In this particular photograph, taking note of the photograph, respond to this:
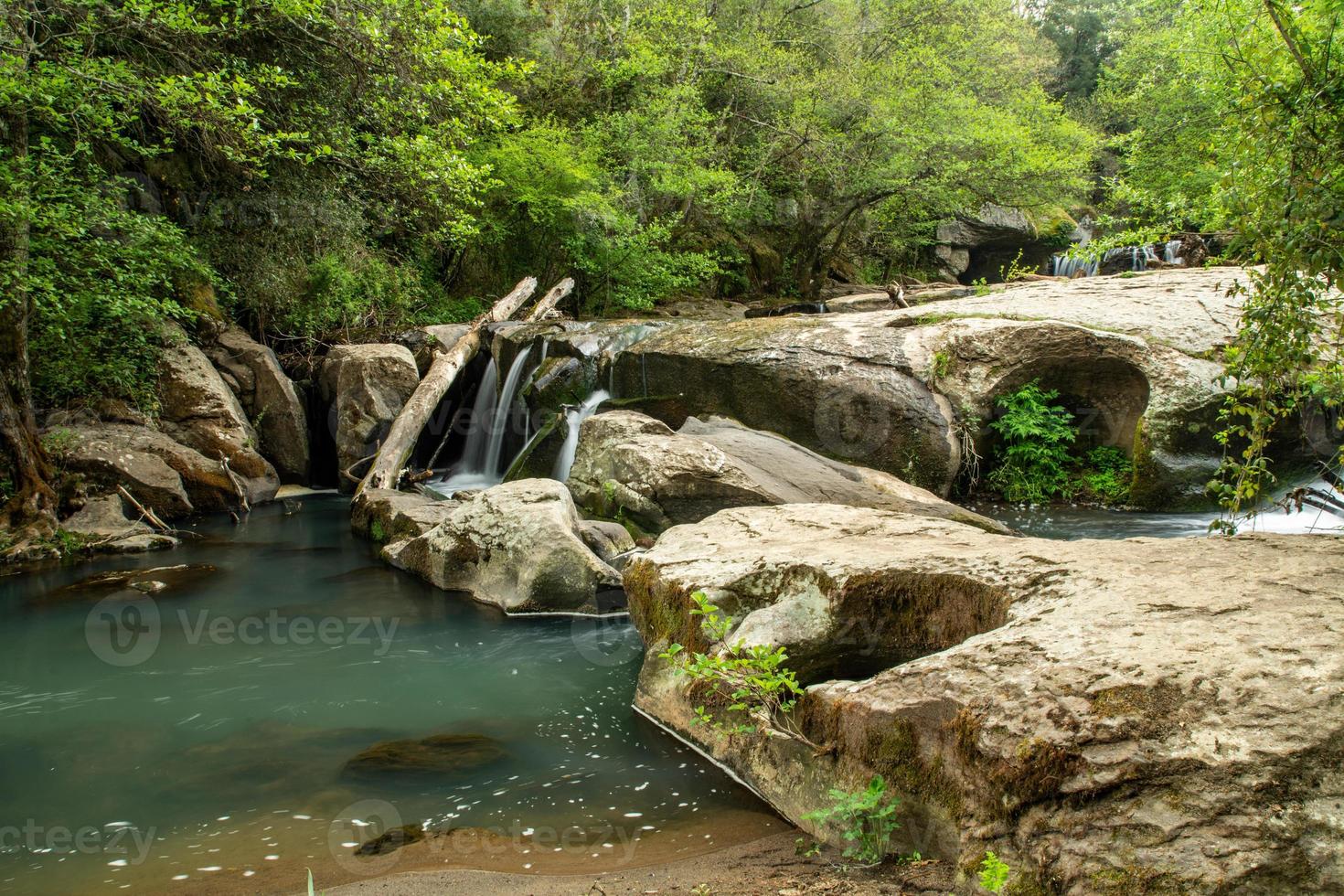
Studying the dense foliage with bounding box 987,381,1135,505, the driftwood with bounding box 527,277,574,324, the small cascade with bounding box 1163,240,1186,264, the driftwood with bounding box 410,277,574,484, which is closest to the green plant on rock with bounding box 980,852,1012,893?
the dense foliage with bounding box 987,381,1135,505

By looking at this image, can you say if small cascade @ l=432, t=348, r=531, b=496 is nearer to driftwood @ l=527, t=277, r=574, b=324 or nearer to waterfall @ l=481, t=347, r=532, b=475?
waterfall @ l=481, t=347, r=532, b=475

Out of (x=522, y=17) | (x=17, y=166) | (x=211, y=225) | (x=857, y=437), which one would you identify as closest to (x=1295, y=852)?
(x=857, y=437)

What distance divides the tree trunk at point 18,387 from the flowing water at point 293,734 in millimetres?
1466

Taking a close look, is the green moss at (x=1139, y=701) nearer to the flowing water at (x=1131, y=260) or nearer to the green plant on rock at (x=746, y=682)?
the green plant on rock at (x=746, y=682)

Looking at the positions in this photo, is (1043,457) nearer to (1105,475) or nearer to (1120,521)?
(1105,475)

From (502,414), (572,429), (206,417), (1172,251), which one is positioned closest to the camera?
(572,429)

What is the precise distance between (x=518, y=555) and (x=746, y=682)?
4.16 metres

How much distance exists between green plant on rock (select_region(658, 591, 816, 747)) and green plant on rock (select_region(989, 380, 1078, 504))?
748cm

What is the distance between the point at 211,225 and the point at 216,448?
4410 millimetres

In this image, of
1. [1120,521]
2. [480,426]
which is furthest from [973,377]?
[480,426]

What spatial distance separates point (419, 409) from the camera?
1173 centimetres

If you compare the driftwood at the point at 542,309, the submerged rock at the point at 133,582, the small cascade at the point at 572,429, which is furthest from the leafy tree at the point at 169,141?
the small cascade at the point at 572,429

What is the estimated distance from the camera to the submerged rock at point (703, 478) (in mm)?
7543

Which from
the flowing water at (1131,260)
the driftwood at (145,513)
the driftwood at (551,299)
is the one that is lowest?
the driftwood at (145,513)
